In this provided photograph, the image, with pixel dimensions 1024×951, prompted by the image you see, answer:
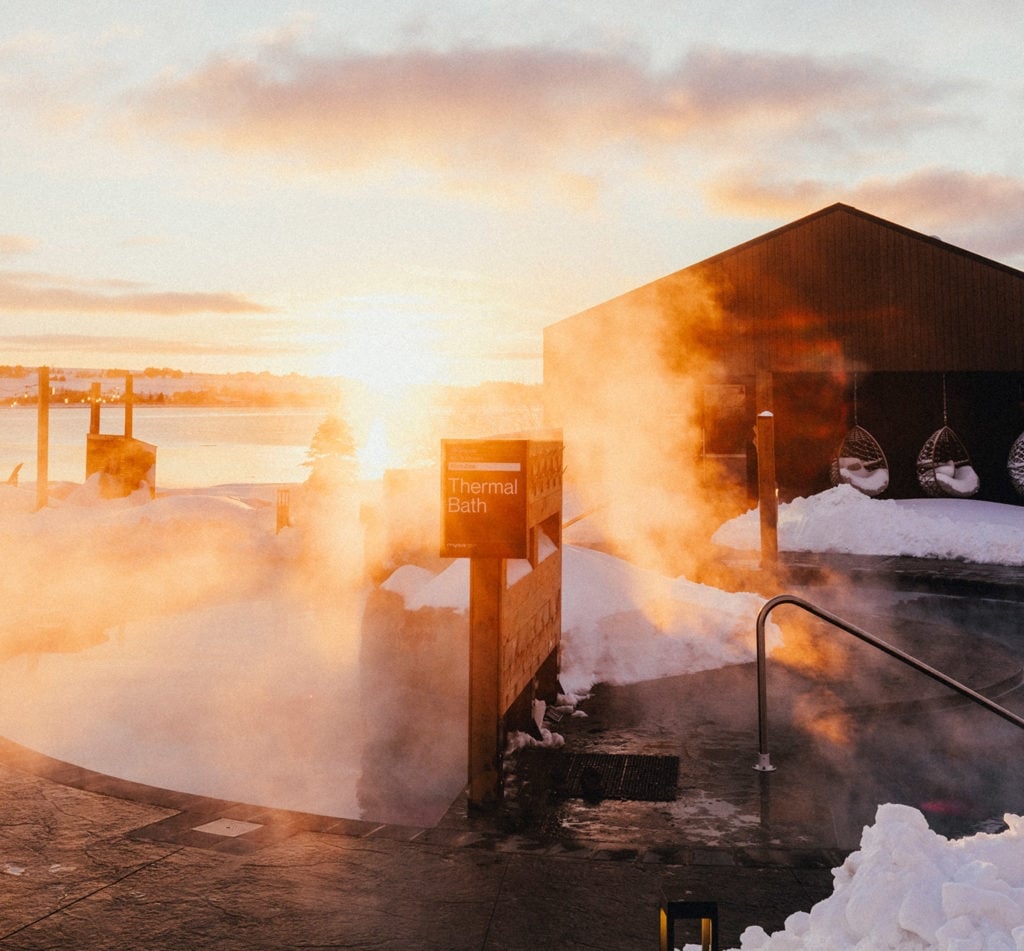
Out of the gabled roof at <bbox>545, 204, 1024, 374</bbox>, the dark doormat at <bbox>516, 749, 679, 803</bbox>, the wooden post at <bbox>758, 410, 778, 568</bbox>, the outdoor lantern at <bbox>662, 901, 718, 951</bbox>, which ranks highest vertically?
the gabled roof at <bbox>545, 204, 1024, 374</bbox>

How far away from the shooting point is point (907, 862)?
3057 millimetres

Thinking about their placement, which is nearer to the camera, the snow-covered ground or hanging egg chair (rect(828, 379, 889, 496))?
the snow-covered ground

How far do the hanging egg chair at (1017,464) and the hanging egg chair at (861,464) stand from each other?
2.80m

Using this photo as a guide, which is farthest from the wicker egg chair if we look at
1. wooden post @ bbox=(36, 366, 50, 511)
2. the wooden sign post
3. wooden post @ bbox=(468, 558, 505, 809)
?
wooden post @ bbox=(36, 366, 50, 511)

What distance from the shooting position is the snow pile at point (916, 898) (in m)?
2.76

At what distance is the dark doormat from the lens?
5.69 meters

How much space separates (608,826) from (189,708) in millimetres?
4915

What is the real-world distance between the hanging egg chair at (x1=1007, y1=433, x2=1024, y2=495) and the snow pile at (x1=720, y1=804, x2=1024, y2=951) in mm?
21117

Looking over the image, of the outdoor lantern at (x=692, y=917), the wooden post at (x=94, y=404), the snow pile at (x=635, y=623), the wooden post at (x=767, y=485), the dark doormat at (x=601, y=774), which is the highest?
the wooden post at (x=94, y=404)

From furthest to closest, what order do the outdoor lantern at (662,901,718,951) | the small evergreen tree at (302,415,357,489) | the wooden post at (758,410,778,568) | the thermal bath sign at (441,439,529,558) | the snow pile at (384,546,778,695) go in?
the small evergreen tree at (302,415,357,489) < the wooden post at (758,410,778,568) < the snow pile at (384,546,778,695) < the thermal bath sign at (441,439,529,558) < the outdoor lantern at (662,901,718,951)

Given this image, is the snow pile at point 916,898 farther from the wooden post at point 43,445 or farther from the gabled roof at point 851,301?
the wooden post at point 43,445

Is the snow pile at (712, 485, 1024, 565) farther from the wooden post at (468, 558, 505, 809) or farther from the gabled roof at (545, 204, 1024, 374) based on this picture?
the wooden post at (468, 558, 505, 809)

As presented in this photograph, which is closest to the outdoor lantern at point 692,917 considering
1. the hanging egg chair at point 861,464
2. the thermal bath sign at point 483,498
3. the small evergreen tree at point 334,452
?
the thermal bath sign at point 483,498

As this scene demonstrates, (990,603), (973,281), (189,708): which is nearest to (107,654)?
(189,708)
